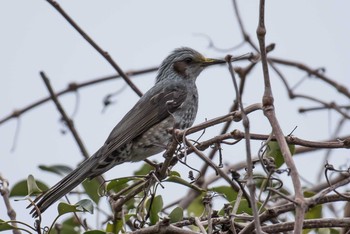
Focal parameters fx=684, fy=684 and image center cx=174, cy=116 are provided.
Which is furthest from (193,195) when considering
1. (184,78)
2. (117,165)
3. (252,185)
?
(252,185)

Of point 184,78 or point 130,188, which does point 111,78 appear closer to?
point 184,78

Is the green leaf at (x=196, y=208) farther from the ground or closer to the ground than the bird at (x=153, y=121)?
closer to the ground

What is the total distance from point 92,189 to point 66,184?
175 mm

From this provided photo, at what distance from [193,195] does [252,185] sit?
279 centimetres

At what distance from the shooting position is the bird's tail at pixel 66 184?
4027 mm

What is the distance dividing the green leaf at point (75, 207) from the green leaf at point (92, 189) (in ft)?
2.47

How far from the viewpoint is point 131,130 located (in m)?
5.60

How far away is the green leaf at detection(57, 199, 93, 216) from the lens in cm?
336

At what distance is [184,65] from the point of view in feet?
22.0

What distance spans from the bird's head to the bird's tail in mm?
2000

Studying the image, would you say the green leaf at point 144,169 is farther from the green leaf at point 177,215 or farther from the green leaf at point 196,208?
the green leaf at point 177,215

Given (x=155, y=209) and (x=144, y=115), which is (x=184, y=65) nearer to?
(x=144, y=115)

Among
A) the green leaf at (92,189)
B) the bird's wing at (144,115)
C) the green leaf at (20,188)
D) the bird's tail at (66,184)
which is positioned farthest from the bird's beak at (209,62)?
the green leaf at (20,188)

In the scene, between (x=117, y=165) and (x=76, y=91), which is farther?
(x=76, y=91)
